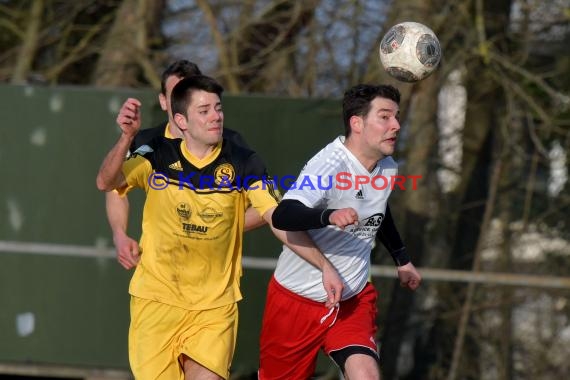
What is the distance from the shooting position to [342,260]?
17.0 ft

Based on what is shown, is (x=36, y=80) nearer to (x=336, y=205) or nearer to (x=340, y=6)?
(x=340, y=6)

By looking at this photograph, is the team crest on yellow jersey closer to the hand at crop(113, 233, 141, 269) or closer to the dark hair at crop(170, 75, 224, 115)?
the dark hair at crop(170, 75, 224, 115)

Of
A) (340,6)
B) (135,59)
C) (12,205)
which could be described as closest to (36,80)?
(135,59)

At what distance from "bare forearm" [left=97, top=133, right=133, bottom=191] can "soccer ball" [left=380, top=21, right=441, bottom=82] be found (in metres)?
1.53

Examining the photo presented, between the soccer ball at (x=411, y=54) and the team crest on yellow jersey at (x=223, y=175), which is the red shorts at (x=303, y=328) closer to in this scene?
the team crest on yellow jersey at (x=223, y=175)

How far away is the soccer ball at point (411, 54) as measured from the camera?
541cm

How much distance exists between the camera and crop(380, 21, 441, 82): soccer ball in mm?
5410

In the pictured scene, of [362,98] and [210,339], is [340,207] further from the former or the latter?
[210,339]

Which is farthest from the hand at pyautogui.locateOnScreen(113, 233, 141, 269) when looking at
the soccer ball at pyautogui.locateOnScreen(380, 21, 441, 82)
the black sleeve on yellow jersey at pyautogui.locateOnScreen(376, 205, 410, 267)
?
the soccer ball at pyautogui.locateOnScreen(380, 21, 441, 82)

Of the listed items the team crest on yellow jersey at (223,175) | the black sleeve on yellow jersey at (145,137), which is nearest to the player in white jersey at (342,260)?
the team crest on yellow jersey at (223,175)

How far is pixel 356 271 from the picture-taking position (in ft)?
17.2

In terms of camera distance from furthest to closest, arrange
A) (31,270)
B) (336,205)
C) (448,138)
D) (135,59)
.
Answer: (135,59) → (448,138) → (31,270) → (336,205)

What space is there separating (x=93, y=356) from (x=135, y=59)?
2684 mm

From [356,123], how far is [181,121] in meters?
0.87
